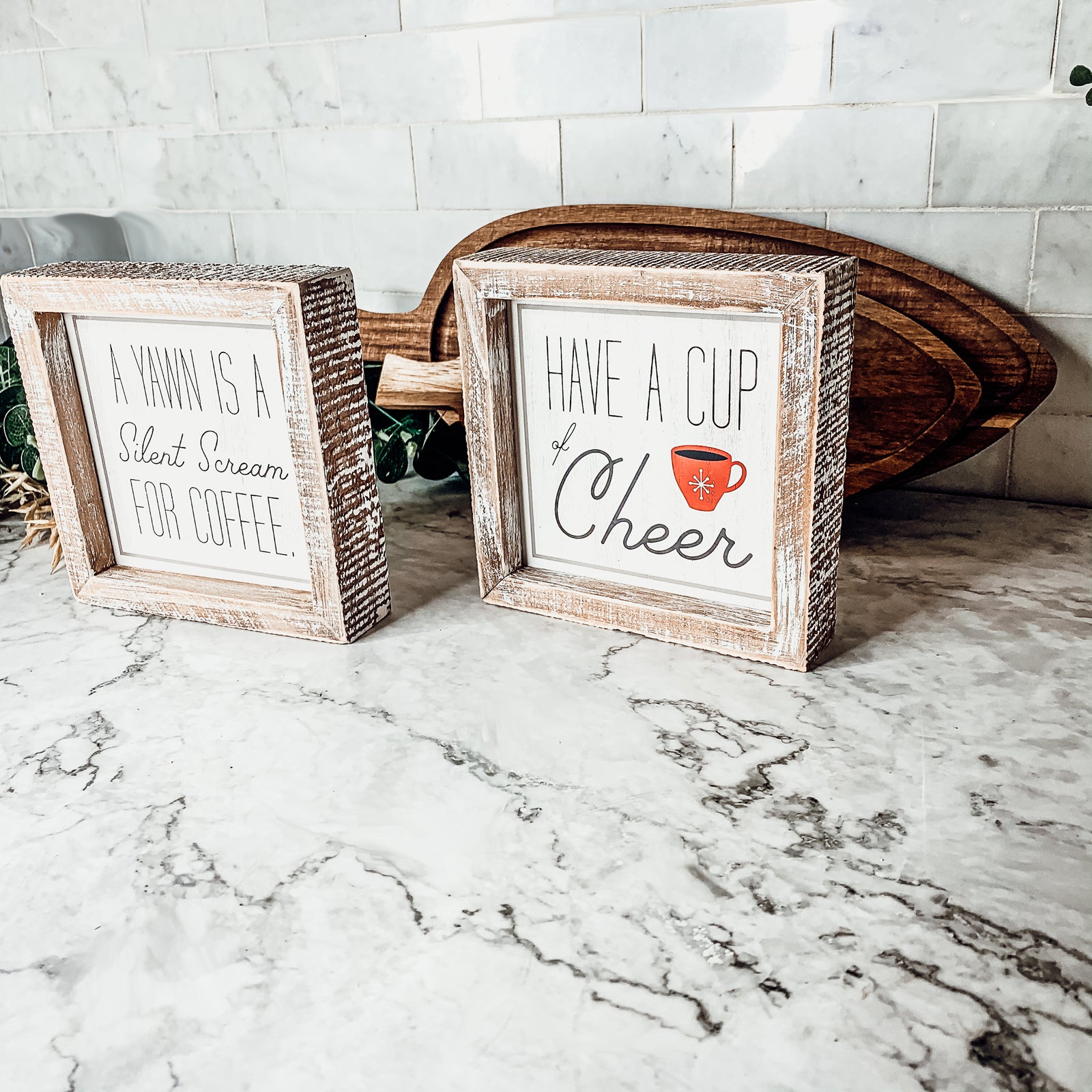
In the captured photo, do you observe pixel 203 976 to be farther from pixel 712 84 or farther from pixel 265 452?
pixel 712 84

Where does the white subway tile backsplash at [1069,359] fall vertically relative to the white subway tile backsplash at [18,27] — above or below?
below

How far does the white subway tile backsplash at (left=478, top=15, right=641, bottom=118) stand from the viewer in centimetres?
98

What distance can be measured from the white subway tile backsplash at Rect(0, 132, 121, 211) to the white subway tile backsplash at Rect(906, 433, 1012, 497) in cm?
107

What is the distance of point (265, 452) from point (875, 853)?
1.66 ft

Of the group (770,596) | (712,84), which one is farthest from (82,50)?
(770,596)

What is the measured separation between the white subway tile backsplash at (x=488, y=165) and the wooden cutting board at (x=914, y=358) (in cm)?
18

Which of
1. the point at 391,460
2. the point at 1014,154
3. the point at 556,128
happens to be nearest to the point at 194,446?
the point at 391,460

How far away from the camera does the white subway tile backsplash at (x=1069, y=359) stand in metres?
0.91

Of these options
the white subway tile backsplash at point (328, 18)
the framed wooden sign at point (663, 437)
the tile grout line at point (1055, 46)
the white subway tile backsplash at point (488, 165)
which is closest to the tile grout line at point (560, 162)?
the white subway tile backsplash at point (488, 165)

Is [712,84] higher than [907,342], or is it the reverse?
[712,84]

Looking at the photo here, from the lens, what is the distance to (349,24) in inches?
43.3

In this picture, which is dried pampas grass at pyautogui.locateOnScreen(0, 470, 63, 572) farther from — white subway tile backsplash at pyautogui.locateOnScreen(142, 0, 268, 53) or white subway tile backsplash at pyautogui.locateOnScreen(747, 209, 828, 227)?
white subway tile backsplash at pyautogui.locateOnScreen(747, 209, 828, 227)

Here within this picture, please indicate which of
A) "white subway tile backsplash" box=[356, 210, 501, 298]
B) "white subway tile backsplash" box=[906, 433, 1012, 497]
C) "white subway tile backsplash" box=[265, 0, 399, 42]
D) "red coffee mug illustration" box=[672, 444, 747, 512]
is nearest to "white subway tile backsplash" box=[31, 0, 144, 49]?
"white subway tile backsplash" box=[265, 0, 399, 42]

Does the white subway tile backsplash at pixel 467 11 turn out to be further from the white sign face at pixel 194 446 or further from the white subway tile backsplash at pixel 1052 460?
the white subway tile backsplash at pixel 1052 460
